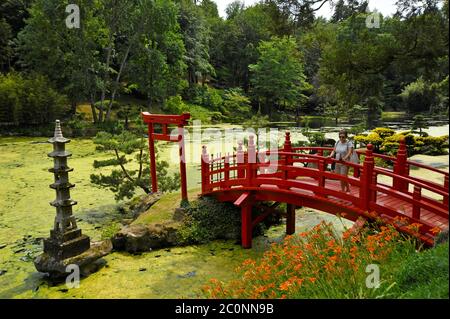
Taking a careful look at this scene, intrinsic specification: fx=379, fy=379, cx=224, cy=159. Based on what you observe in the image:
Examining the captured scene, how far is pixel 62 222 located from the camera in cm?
752

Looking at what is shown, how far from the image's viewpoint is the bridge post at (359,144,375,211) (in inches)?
250

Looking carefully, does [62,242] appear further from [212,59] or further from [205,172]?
[212,59]

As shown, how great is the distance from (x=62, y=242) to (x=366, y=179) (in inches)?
226

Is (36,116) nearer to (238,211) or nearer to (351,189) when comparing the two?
(238,211)

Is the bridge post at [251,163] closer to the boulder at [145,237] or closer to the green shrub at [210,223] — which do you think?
the green shrub at [210,223]

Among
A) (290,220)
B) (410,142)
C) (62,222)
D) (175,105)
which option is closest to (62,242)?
(62,222)

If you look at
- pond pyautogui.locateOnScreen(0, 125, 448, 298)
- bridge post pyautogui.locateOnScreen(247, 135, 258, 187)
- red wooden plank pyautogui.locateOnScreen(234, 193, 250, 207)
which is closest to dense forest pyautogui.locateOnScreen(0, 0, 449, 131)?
bridge post pyautogui.locateOnScreen(247, 135, 258, 187)

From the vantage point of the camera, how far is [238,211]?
9227mm

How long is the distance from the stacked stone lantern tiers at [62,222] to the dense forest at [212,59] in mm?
6687

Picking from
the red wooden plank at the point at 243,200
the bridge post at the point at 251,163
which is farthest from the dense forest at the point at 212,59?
the red wooden plank at the point at 243,200

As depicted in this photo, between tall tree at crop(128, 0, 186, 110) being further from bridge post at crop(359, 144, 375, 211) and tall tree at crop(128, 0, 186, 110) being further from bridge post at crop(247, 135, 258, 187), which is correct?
bridge post at crop(359, 144, 375, 211)

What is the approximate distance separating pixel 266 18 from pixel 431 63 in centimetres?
465
